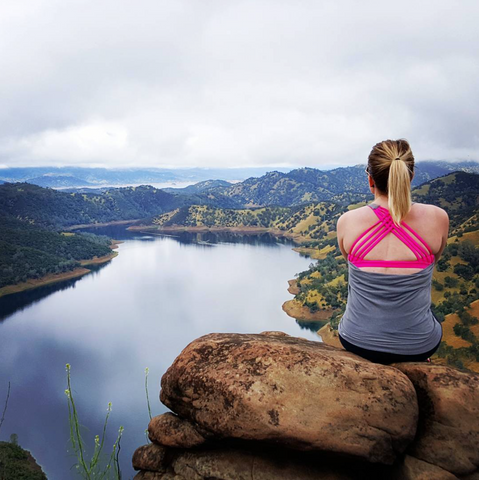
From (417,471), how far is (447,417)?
0.62 meters

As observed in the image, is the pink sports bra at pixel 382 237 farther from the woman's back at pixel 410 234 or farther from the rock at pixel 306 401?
the rock at pixel 306 401

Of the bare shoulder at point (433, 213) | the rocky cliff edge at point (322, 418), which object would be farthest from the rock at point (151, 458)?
the bare shoulder at point (433, 213)

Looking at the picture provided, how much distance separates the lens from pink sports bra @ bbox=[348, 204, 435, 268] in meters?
3.64

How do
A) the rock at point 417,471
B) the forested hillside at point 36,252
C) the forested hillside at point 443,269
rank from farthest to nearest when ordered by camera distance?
1. the forested hillside at point 36,252
2. the forested hillside at point 443,269
3. the rock at point 417,471

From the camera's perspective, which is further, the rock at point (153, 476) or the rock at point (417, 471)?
the rock at point (153, 476)

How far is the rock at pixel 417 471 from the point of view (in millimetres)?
3471

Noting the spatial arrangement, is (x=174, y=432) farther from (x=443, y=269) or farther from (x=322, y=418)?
(x=443, y=269)

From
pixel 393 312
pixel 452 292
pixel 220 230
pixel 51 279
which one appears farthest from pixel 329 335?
pixel 220 230

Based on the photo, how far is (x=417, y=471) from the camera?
3.54 metres

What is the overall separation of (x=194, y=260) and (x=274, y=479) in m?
108

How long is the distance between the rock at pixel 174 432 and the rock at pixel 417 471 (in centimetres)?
207

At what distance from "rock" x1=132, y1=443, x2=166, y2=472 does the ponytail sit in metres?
3.90

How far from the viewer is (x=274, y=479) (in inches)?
149

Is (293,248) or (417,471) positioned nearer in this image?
(417,471)
